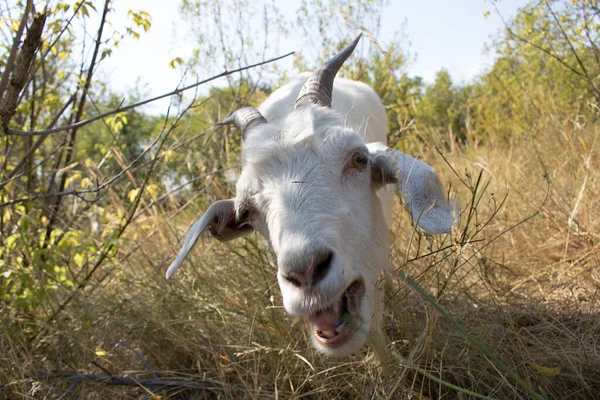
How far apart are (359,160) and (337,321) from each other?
Answer: 0.90 metres

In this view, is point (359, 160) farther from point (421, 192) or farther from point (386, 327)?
point (386, 327)

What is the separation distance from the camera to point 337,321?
234 cm

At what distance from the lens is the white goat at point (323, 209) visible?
217 cm

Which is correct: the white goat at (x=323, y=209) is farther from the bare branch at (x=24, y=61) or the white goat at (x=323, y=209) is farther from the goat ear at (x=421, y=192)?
the bare branch at (x=24, y=61)

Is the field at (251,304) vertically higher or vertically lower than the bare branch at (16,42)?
lower

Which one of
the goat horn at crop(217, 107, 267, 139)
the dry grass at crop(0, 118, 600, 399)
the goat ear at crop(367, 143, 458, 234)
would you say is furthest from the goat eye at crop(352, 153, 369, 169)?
the goat horn at crop(217, 107, 267, 139)

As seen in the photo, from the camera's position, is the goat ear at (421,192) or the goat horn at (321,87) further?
the goat horn at (321,87)

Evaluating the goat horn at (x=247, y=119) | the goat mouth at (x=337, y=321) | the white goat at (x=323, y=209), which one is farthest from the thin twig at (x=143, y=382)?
the goat horn at (x=247, y=119)

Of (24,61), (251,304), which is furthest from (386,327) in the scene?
(24,61)

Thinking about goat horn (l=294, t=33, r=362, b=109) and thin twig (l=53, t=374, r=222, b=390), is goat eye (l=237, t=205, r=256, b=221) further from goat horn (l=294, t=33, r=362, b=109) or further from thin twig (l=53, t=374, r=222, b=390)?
thin twig (l=53, t=374, r=222, b=390)

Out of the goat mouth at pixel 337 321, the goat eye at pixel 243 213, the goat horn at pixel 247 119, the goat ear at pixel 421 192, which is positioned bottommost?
the goat mouth at pixel 337 321

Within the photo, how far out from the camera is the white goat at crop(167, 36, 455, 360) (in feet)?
7.11

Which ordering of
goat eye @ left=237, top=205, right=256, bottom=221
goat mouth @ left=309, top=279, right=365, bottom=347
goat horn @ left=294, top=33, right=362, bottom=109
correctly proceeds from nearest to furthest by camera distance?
goat mouth @ left=309, top=279, right=365, bottom=347 → goat eye @ left=237, top=205, right=256, bottom=221 → goat horn @ left=294, top=33, right=362, bottom=109

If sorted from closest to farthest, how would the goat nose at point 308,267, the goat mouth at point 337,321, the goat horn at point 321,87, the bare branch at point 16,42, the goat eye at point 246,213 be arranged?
the goat nose at point 308,267, the goat mouth at point 337,321, the bare branch at point 16,42, the goat eye at point 246,213, the goat horn at point 321,87
